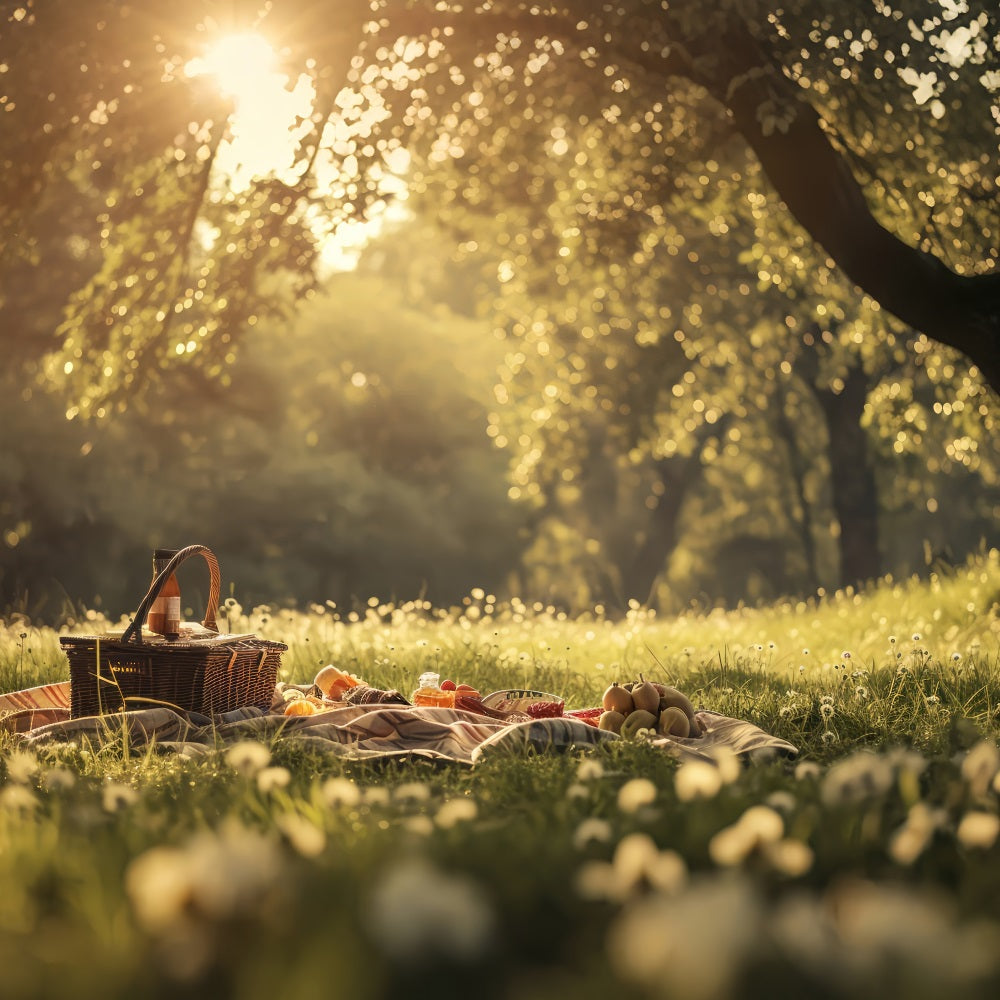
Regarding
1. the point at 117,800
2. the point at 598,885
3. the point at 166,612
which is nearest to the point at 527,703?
the point at 166,612

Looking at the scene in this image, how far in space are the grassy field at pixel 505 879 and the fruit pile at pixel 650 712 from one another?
69 centimetres

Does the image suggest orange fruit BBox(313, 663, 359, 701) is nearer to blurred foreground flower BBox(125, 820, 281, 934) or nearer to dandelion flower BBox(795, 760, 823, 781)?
dandelion flower BBox(795, 760, 823, 781)

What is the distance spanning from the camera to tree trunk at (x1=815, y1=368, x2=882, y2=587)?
2208 centimetres

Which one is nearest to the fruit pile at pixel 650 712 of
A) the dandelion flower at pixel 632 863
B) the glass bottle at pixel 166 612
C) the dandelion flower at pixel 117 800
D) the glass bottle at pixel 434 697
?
the glass bottle at pixel 434 697

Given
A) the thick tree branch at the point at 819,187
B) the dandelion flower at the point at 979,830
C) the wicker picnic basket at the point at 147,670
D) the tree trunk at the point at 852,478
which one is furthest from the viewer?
the tree trunk at the point at 852,478

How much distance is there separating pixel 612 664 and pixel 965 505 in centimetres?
2583

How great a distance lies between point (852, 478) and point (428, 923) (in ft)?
70.1

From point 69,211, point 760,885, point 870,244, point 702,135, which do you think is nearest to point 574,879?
point 760,885

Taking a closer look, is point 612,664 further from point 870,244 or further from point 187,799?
point 187,799

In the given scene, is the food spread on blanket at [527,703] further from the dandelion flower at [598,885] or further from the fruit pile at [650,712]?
the dandelion flower at [598,885]

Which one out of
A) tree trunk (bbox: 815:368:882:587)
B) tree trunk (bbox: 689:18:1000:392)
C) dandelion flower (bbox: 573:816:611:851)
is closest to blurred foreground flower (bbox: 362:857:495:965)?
dandelion flower (bbox: 573:816:611:851)

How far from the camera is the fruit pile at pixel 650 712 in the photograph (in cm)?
655

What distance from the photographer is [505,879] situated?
2.49m

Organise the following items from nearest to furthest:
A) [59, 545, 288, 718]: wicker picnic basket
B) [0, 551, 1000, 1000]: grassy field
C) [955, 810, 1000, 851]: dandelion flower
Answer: [0, 551, 1000, 1000]: grassy field → [955, 810, 1000, 851]: dandelion flower → [59, 545, 288, 718]: wicker picnic basket
